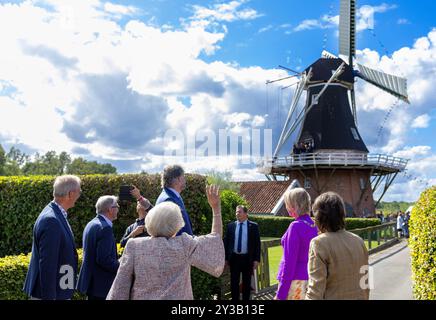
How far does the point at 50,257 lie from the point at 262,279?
6.40 m

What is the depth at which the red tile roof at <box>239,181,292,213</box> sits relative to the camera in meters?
32.0

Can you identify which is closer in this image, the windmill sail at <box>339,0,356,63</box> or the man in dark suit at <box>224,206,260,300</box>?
the man in dark suit at <box>224,206,260,300</box>

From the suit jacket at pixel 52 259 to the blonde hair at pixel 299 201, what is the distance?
2.13 m

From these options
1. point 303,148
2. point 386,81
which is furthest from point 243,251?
point 386,81

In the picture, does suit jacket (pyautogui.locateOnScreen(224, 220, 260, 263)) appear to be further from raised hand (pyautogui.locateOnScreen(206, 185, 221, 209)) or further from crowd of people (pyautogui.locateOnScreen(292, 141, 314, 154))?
crowd of people (pyautogui.locateOnScreen(292, 141, 314, 154))

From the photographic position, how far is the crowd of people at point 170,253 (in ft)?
9.96

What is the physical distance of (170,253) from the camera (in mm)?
3016

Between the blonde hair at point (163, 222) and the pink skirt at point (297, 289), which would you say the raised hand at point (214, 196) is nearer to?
the blonde hair at point (163, 222)

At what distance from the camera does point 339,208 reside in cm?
351

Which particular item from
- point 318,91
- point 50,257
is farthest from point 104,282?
point 318,91

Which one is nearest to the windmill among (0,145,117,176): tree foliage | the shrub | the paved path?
the paved path

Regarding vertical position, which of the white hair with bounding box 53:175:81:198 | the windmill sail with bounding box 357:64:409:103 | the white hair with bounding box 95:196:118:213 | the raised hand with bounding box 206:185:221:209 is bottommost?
the white hair with bounding box 95:196:118:213

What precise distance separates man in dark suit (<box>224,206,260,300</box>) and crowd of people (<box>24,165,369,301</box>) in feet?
8.53
